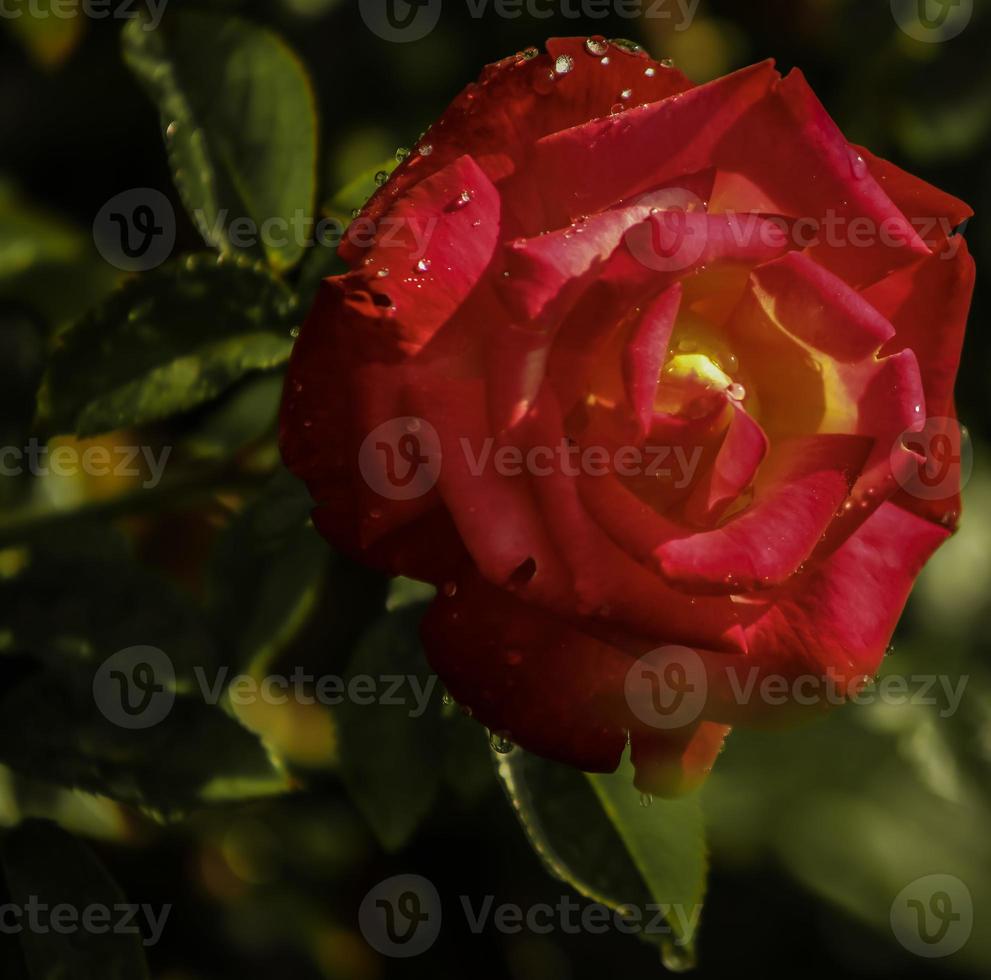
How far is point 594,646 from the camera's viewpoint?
62 cm

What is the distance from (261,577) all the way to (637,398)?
1.46 feet

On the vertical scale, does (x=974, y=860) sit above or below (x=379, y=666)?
below

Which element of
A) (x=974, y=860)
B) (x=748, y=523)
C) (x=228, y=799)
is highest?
(x=748, y=523)

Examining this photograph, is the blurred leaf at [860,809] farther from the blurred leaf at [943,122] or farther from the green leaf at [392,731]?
the blurred leaf at [943,122]

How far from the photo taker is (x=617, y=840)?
0.79 meters

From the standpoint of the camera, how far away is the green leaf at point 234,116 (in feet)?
2.89

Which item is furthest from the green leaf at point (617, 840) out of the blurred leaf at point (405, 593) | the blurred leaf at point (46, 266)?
the blurred leaf at point (46, 266)

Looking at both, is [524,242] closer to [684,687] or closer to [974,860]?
[684,687]

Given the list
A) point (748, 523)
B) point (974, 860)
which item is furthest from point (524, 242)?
point (974, 860)

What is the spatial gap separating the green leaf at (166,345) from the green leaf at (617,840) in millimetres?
333

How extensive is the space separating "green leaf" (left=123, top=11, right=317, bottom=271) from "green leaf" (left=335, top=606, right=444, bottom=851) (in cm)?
30

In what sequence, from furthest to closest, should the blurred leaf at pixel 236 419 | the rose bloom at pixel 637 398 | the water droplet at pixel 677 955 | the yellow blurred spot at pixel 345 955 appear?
the yellow blurred spot at pixel 345 955 → the blurred leaf at pixel 236 419 → the water droplet at pixel 677 955 → the rose bloom at pixel 637 398

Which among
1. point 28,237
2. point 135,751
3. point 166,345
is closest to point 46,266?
point 28,237

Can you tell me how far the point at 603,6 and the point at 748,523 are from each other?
2.58ft
